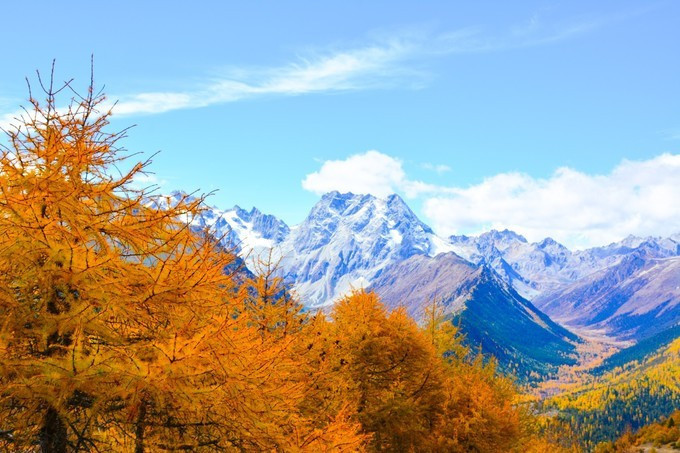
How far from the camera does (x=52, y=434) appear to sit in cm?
602

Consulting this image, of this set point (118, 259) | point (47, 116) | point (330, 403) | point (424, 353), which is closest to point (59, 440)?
point (118, 259)

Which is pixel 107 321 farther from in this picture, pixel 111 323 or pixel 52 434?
pixel 52 434

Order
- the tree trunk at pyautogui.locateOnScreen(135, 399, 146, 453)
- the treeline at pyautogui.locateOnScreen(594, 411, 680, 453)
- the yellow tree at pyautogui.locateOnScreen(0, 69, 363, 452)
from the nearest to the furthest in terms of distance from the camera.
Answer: the yellow tree at pyautogui.locateOnScreen(0, 69, 363, 452) → the tree trunk at pyautogui.locateOnScreen(135, 399, 146, 453) → the treeline at pyautogui.locateOnScreen(594, 411, 680, 453)

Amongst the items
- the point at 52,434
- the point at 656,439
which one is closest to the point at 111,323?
the point at 52,434

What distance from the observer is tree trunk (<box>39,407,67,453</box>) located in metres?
6.00

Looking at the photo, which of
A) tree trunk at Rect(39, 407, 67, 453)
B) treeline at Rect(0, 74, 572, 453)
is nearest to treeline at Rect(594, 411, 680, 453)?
treeline at Rect(0, 74, 572, 453)

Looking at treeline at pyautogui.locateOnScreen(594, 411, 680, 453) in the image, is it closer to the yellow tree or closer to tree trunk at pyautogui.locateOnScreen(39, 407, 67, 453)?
the yellow tree

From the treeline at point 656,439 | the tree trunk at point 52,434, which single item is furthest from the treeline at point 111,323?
the treeline at point 656,439

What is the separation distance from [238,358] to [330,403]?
33.9 feet

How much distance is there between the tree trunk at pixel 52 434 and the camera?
6.00 m

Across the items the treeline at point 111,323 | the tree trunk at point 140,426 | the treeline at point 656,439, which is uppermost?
the treeline at point 111,323

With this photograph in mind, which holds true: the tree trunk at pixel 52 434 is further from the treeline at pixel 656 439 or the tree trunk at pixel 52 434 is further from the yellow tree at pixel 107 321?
the treeline at pixel 656 439

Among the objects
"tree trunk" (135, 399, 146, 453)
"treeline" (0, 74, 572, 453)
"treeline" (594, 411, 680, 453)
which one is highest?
"treeline" (0, 74, 572, 453)

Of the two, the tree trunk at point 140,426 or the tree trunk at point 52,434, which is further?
the tree trunk at point 140,426
